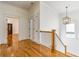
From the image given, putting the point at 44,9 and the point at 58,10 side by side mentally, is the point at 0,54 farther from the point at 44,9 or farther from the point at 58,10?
the point at 58,10

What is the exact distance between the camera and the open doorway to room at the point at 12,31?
165cm

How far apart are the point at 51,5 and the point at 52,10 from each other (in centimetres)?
7

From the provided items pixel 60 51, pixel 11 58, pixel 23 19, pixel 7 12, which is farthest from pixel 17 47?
pixel 60 51

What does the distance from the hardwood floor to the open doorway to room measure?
0.31 feet

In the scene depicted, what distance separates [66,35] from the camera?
1.65m

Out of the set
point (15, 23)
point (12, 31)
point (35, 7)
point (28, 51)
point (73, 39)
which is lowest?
point (28, 51)

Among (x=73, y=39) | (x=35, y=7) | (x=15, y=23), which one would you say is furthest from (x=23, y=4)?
(x=73, y=39)

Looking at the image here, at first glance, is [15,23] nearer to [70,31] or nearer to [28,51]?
[28,51]

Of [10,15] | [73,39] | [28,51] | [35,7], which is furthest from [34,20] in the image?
[73,39]

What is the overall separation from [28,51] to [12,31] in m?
0.37

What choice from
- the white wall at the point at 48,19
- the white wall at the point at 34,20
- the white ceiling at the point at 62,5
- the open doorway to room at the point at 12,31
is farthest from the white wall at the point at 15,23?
the white ceiling at the point at 62,5

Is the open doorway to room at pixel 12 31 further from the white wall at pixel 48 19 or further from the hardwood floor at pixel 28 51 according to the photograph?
the white wall at pixel 48 19

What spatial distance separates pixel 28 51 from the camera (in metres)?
1.65

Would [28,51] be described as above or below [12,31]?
below
